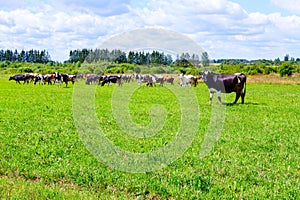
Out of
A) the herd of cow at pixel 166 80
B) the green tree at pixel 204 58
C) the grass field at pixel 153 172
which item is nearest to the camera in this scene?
the grass field at pixel 153 172

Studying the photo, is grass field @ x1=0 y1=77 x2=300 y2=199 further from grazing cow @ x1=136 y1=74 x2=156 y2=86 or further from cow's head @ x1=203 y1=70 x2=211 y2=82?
grazing cow @ x1=136 y1=74 x2=156 y2=86

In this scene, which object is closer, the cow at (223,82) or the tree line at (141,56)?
the tree line at (141,56)

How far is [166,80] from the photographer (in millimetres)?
50125

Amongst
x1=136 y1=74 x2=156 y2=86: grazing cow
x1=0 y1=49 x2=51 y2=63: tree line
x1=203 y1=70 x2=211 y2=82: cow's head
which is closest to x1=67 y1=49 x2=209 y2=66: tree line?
x1=203 y1=70 x2=211 y2=82: cow's head

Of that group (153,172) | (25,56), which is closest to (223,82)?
(153,172)

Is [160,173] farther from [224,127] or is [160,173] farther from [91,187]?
[224,127]

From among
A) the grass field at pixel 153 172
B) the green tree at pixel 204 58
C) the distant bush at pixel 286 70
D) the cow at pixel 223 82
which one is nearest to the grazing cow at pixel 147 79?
the green tree at pixel 204 58

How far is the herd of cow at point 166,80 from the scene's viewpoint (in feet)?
79.3

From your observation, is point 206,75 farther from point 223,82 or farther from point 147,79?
point 147,79

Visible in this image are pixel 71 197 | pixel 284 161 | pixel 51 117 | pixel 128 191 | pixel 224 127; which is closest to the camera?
pixel 71 197

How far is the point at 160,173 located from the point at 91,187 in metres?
1.51

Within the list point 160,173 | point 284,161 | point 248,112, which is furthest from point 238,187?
point 248,112

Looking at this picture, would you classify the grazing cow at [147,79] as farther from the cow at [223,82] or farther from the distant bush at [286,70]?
the distant bush at [286,70]

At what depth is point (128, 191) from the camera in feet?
23.6
